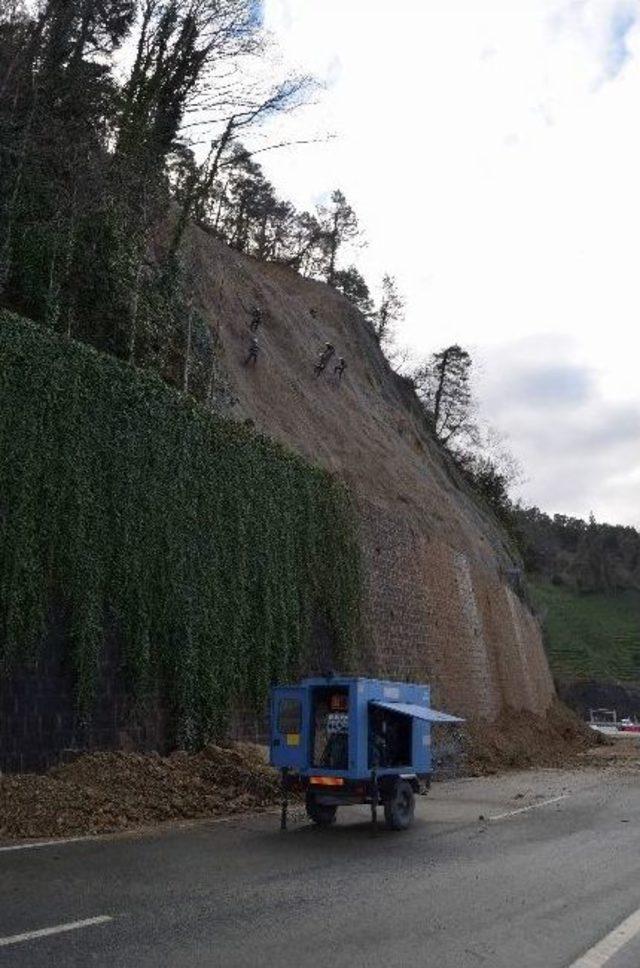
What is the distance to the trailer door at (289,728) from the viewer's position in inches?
530

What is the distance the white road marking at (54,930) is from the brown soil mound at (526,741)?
59.0 feet

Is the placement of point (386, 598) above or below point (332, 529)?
below

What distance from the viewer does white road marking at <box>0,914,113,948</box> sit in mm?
6328

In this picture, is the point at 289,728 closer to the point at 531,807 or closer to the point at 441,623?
the point at 531,807

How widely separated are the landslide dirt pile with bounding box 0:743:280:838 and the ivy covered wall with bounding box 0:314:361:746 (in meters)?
1.05

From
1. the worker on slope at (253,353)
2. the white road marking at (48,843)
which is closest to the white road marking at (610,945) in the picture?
the white road marking at (48,843)

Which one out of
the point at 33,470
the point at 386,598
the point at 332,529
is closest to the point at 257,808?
the point at 33,470

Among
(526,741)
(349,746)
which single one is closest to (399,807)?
(349,746)

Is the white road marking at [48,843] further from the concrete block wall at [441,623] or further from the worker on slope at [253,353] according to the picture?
the worker on slope at [253,353]

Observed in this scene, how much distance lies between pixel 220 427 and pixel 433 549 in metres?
12.6

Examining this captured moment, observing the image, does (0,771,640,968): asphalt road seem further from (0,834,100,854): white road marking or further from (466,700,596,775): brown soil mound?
(466,700,596,775): brown soil mound

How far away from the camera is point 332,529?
23.4 metres

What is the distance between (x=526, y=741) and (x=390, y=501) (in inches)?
374

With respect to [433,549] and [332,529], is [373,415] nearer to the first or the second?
[433,549]
